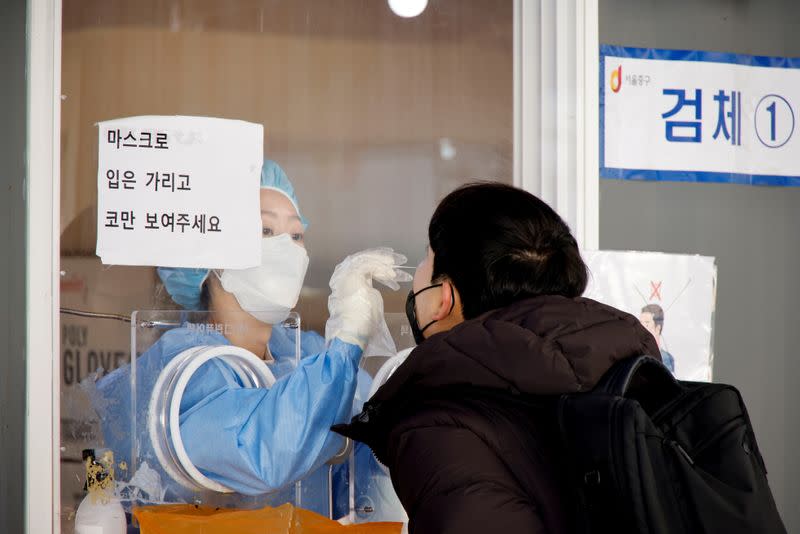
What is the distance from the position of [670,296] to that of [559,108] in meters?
0.66

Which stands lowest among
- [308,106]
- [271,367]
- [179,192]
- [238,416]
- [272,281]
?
[238,416]

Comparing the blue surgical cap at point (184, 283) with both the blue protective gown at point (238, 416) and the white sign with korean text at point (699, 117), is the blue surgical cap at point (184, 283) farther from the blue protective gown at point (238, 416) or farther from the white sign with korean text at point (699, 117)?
the white sign with korean text at point (699, 117)

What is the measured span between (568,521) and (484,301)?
37cm

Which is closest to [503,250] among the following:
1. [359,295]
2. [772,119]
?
[359,295]

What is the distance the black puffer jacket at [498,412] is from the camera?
1253 mm

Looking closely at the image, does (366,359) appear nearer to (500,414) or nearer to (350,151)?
(350,151)

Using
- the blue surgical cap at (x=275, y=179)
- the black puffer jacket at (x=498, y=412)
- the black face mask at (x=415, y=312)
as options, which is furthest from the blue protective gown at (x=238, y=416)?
the black puffer jacket at (x=498, y=412)

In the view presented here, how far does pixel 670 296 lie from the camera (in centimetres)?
282

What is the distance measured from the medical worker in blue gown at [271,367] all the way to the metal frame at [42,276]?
0.14m

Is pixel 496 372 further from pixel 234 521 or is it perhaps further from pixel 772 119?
pixel 772 119

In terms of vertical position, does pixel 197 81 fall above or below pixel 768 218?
above

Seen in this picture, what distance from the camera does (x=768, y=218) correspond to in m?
3.07

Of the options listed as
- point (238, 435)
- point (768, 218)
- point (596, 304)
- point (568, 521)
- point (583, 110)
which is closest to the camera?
point (568, 521)

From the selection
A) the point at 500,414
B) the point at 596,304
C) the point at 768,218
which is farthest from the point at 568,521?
the point at 768,218
